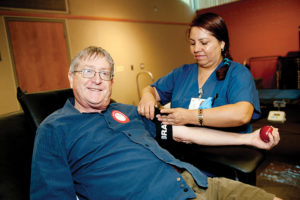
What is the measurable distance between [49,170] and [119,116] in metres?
0.44

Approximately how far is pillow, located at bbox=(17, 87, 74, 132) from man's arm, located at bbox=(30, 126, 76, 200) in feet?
0.92

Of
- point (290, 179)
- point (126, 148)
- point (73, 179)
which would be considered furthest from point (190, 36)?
point (290, 179)

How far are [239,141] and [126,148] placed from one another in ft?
2.01

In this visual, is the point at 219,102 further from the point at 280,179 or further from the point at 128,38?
the point at 128,38

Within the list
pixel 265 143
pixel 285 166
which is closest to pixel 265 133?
pixel 265 143

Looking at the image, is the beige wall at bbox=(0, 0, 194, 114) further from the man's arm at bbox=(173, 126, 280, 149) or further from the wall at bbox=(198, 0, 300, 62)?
the man's arm at bbox=(173, 126, 280, 149)

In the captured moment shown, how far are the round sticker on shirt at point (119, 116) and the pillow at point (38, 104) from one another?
1.24 ft

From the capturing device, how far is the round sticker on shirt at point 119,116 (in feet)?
3.65

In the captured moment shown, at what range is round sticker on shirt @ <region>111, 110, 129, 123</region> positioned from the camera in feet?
3.65

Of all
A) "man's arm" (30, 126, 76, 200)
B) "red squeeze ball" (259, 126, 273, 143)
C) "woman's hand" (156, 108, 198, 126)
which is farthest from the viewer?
"woman's hand" (156, 108, 198, 126)

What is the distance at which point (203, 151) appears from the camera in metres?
1.04

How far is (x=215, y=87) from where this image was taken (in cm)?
128

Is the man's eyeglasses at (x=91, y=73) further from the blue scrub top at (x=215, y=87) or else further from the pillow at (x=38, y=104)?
the blue scrub top at (x=215, y=87)

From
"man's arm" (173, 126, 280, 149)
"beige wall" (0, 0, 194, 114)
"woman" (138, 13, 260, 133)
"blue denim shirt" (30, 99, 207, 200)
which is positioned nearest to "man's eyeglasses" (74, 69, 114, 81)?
"blue denim shirt" (30, 99, 207, 200)
